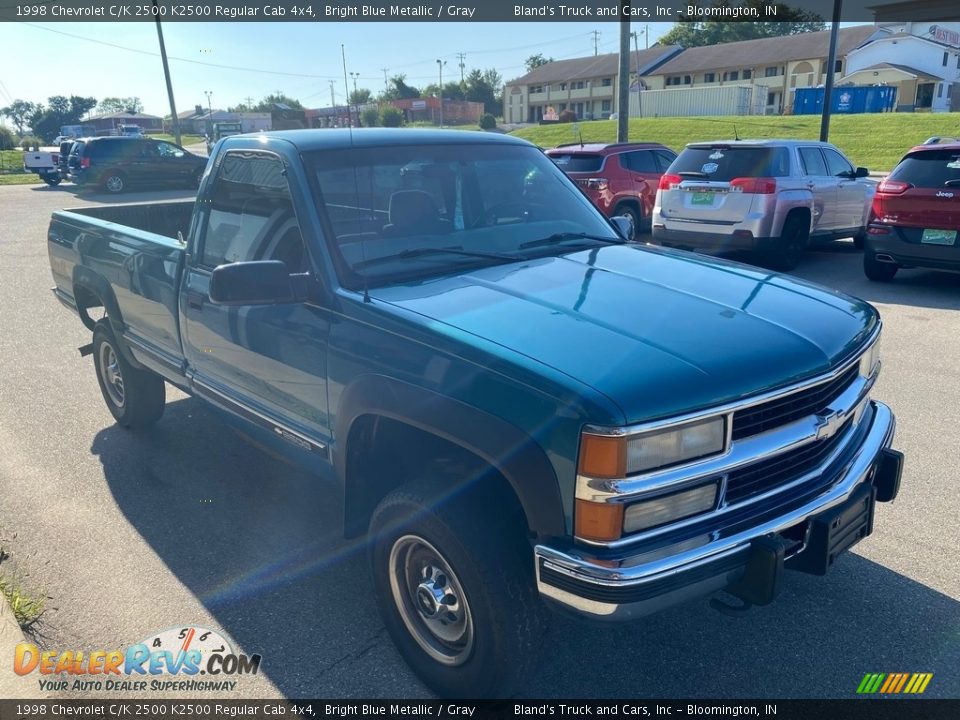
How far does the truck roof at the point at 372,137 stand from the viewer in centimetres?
366

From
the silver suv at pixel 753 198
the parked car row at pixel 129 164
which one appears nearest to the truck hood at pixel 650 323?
the silver suv at pixel 753 198

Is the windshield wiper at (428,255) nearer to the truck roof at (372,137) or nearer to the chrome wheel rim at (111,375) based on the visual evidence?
the truck roof at (372,137)

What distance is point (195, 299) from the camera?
410cm

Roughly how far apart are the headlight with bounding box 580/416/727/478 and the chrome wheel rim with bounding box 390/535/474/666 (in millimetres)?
724

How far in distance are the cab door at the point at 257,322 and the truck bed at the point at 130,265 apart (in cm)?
32

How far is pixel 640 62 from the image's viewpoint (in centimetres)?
7400

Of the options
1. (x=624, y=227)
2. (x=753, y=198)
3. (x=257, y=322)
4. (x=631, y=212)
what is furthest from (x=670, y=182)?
(x=257, y=322)

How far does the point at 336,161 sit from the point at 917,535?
3.38 metres

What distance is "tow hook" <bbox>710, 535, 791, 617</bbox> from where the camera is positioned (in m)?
2.44

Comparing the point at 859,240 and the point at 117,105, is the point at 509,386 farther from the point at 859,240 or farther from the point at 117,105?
the point at 117,105

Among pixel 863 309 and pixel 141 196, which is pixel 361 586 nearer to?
pixel 863 309

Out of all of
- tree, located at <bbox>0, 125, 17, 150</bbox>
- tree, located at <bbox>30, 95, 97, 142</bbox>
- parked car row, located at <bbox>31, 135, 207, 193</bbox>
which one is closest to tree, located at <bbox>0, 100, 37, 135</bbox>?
tree, located at <bbox>30, 95, 97, 142</bbox>

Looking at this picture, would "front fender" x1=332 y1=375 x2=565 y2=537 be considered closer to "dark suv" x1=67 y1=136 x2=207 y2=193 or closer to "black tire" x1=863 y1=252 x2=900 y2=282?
"black tire" x1=863 y1=252 x2=900 y2=282

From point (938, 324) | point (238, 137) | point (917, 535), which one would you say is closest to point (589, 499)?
point (917, 535)
